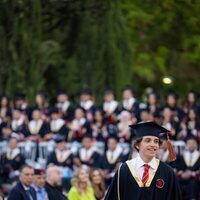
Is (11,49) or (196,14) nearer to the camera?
(196,14)

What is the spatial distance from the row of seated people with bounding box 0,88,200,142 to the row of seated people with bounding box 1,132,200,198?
0.48 m

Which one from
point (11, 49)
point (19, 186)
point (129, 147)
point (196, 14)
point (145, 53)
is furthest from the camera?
point (145, 53)

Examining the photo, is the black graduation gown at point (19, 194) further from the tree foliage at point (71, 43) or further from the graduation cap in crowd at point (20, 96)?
the tree foliage at point (71, 43)

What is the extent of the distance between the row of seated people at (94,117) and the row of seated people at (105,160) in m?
0.48

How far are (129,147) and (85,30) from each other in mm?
6706

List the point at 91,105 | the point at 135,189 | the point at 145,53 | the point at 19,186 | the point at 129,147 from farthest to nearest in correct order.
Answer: the point at 145,53 → the point at 91,105 → the point at 129,147 → the point at 19,186 → the point at 135,189

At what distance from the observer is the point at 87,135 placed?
22609mm

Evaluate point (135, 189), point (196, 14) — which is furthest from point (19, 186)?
point (196, 14)

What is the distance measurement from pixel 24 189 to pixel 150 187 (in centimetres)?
420

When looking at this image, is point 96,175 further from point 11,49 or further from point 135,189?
point 11,49

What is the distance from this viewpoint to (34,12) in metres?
26.9

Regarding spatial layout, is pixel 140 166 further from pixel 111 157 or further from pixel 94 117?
pixel 94 117

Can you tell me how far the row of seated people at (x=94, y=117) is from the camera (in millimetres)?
22359

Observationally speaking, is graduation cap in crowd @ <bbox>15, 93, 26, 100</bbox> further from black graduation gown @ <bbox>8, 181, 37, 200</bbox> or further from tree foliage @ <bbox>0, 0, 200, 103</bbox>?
black graduation gown @ <bbox>8, 181, 37, 200</bbox>
